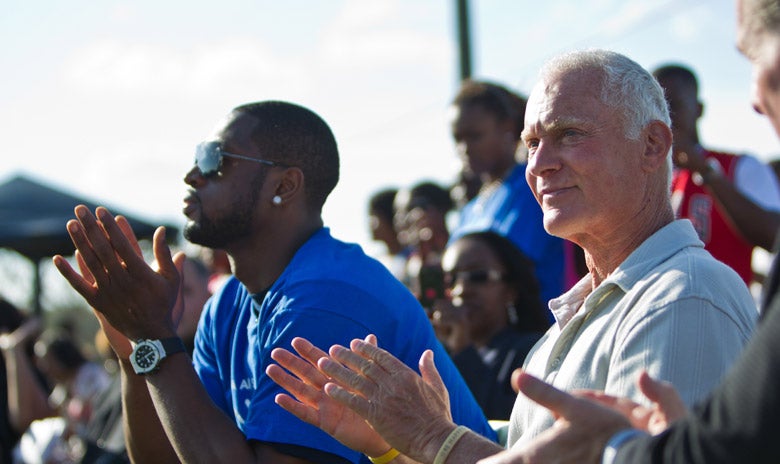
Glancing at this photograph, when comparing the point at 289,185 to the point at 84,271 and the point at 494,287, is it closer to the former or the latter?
the point at 84,271

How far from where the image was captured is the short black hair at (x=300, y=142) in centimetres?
363

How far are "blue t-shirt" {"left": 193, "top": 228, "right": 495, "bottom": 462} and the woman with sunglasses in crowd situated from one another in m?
1.21

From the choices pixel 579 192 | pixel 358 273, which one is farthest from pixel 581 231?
pixel 358 273

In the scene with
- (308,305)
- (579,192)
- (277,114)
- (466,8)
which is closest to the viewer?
(579,192)

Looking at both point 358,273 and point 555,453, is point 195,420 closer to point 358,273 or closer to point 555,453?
point 358,273

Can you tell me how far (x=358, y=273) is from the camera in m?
3.20

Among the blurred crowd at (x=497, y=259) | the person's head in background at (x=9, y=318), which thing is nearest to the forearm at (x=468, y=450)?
the blurred crowd at (x=497, y=259)

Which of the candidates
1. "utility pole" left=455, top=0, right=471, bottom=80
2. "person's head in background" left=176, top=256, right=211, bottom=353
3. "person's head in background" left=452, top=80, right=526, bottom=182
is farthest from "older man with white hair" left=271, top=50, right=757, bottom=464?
"utility pole" left=455, top=0, right=471, bottom=80

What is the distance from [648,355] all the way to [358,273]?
1.33 m

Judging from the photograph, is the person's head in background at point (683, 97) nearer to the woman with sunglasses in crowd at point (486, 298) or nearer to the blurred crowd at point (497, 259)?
the blurred crowd at point (497, 259)

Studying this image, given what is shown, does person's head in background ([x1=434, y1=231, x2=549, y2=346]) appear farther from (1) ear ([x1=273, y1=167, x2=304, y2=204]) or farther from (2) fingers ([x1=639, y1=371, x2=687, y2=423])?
(2) fingers ([x1=639, y1=371, x2=687, y2=423])

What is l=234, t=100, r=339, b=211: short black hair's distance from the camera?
143 inches

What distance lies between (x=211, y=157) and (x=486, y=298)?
66.4 inches

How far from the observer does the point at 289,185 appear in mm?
3588
